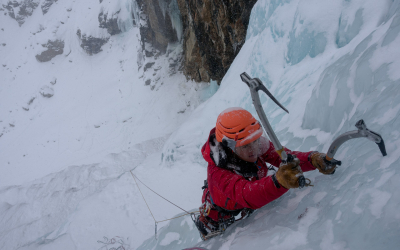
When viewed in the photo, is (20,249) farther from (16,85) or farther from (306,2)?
(16,85)

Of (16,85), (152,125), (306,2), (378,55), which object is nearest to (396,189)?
Result: (378,55)

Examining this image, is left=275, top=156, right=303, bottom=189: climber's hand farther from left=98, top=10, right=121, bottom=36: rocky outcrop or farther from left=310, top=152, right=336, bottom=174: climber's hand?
left=98, top=10, right=121, bottom=36: rocky outcrop

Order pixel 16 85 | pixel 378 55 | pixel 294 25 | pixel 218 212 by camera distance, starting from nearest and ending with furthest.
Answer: pixel 378 55 → pixel 218 212 → pixel 294 25 → pixel 16 85

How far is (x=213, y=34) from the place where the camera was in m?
11.2

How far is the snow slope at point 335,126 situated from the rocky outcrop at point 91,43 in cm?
2306

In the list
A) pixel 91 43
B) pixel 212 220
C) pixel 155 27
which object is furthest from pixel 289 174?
pixel 91 43

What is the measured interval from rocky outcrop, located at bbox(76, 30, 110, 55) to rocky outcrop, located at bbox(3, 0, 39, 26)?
569 inches

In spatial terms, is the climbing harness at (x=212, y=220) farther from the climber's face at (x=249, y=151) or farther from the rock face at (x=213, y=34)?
the rock face at (x=213, y=34)

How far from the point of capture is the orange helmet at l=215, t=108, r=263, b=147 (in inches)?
60.8

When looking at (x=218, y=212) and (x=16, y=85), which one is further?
(x=16, y=85)

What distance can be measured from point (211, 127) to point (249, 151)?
4.94 m

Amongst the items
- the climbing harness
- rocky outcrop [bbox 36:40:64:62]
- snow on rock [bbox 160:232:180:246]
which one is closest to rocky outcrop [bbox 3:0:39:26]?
rocky outcrop [bbox 36:40:64:62]

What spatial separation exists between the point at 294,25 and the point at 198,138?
13.2ft

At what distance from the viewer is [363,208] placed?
107cm
